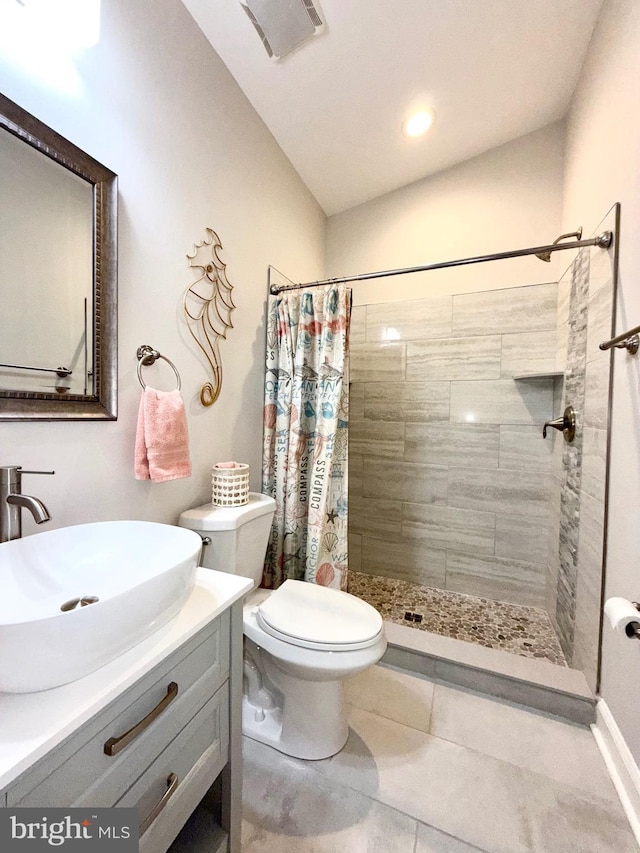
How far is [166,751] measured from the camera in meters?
0.69

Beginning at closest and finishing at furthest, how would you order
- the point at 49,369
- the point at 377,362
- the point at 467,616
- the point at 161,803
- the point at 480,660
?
1. the point at 161,803
2. the point at 49,369
3. the point at 480,660
4. the point at 467,616
5. the point at 377,362

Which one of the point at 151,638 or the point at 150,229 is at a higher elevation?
the point at 150,229

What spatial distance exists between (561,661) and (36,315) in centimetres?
249

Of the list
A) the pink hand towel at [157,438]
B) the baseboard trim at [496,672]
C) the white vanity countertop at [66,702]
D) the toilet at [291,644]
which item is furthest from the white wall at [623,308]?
the pink hand towel at [157,438]

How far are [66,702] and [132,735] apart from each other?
145 mm

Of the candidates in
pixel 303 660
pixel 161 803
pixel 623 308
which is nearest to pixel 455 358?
pixel 623 308

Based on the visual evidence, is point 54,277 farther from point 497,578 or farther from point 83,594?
point 497,578

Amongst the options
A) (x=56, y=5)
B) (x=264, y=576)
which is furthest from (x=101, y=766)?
(x=56, y=5)

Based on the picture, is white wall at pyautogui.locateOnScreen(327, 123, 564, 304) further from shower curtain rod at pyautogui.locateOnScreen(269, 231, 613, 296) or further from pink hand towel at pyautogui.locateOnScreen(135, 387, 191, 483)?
pink hand towel at pyautogui.locateOnScreen(135, 387, 191, 483)

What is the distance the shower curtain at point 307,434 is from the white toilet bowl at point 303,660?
1.23 ft

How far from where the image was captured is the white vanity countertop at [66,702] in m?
0.46

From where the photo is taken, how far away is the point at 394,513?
2514mm

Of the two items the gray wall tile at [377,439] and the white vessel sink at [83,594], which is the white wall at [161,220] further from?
the gray wall tile at [377,439]

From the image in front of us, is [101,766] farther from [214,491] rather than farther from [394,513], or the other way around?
[394,513]
